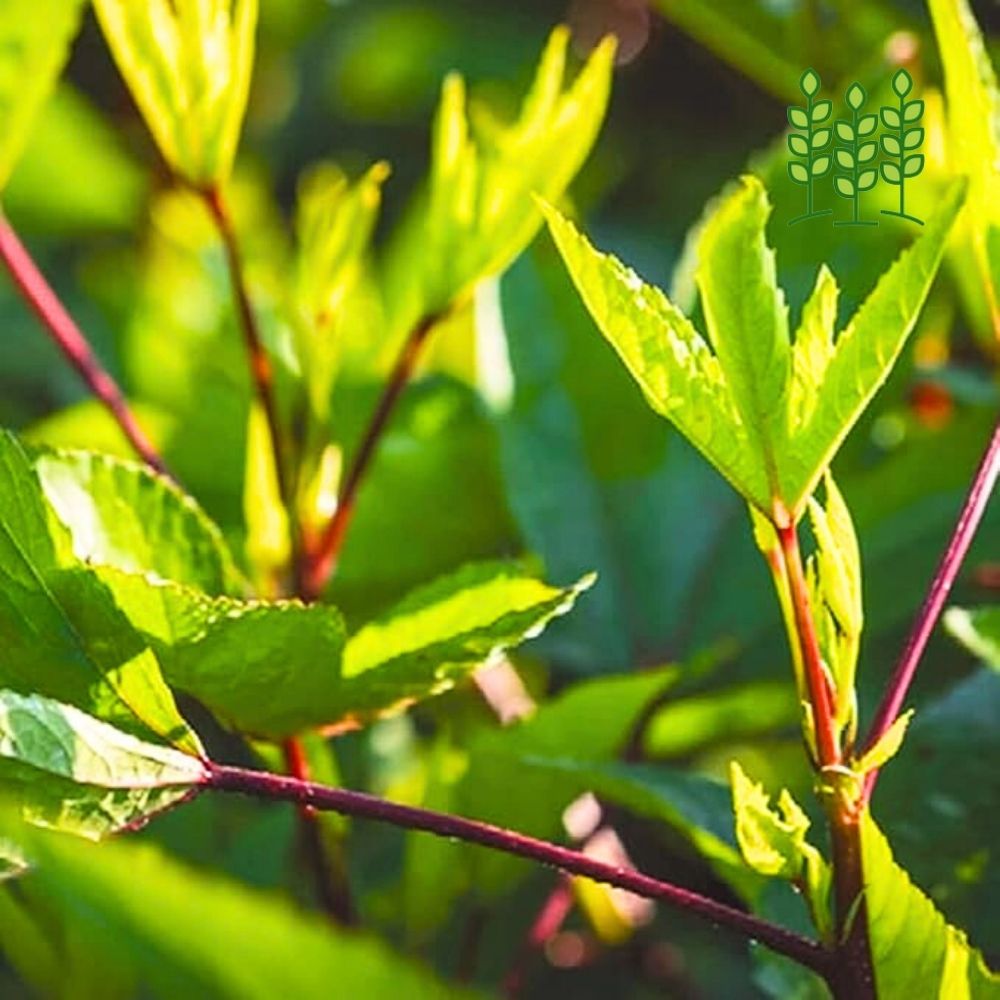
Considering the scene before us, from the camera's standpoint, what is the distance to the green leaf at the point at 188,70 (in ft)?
2.17

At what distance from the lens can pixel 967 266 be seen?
2.54ft

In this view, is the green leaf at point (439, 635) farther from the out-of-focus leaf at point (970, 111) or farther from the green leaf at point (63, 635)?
the out-of-focus leaf at point (970, 111)

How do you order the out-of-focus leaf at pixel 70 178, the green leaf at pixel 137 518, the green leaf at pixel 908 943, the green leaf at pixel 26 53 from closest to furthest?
the green leaf at pixel 908 943, the green leaf at pixel 137 518, the green leaf at pixel 26 53, the out-of-focus leaf at pixel 70 178

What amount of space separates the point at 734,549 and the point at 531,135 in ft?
0.83

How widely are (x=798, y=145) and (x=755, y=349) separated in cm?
27

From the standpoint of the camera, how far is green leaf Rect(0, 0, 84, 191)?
0.71 metres

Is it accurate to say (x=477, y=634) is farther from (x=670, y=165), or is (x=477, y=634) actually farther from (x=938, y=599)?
(x=670, y=165)

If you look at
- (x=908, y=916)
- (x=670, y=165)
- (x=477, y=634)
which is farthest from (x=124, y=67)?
(x=670, y=165)

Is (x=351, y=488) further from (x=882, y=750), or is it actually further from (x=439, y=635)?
(x=882, y=750)

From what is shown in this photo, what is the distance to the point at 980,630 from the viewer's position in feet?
2.04

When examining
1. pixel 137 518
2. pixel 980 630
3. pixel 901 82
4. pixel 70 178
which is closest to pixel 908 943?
pixel 980 630

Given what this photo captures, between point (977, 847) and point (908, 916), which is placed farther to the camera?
point (977, 847)

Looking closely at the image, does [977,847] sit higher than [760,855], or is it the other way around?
[760,855]

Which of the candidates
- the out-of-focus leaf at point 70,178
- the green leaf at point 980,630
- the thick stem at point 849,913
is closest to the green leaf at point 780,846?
the thick stem at point 849,913
